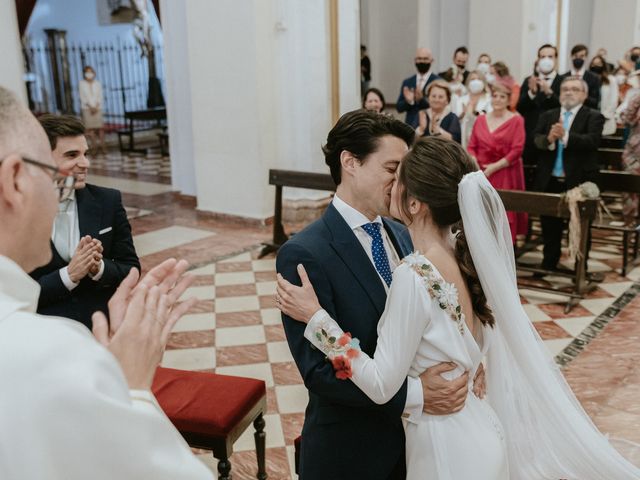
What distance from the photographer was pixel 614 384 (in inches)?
181

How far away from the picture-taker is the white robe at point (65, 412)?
1.06 meters

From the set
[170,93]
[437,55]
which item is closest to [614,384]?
[170,93]

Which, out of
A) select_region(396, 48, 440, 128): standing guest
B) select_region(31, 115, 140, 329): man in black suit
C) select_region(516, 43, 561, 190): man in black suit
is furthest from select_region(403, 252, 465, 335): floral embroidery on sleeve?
select_region(396, 48, 440, 128): standing guest

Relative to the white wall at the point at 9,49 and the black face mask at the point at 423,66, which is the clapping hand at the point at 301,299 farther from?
the black face mask at the point at 423,66

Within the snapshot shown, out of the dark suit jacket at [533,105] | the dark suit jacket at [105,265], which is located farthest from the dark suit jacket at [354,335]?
the dark suit jacket at [533,105]

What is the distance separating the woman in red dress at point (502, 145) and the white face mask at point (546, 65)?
318 cm

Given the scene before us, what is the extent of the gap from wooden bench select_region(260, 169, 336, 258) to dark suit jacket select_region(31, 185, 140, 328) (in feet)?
14.0

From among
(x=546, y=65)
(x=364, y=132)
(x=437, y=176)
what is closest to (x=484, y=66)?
(x=546, y=65)

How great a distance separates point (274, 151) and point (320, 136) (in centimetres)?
64

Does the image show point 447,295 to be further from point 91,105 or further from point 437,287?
point 91,105

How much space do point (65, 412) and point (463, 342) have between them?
1.42 meters

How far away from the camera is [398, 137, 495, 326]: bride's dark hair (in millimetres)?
2215

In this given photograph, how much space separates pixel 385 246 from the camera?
251cm

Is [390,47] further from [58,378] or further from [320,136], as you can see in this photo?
[58,378]
